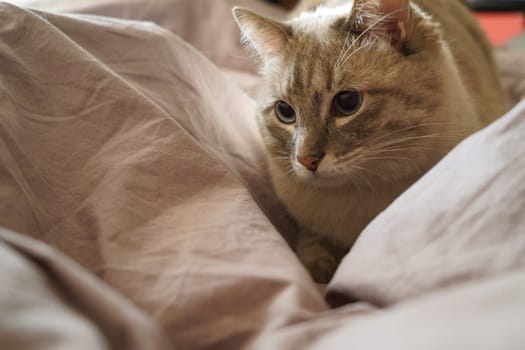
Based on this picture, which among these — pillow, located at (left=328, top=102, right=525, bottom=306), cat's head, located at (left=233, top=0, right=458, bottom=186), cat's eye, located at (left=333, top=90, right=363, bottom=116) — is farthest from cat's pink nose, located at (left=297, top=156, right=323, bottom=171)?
pillow, located at (left=328, top=102, right=525, bottom=306)

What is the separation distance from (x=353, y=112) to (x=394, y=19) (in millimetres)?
235

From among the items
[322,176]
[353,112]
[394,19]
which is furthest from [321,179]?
[394,19]

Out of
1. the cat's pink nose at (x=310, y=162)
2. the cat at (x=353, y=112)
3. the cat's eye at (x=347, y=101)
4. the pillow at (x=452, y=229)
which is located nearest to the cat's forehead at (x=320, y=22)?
the cat at (x=353, y=112)

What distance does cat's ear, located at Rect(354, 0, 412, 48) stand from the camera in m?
1.07

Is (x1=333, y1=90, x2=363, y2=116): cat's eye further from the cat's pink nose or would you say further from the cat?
the cat's pink nose

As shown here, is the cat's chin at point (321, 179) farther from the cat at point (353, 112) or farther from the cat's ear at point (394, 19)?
the cat's ear at point (394, 19)

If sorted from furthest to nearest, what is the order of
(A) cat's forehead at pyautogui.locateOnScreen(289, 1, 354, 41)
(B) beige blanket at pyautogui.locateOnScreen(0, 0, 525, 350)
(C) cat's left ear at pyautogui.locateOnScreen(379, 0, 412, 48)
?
(A) cat's forehead at pyautogui.locateOnScreen(289, 1, 354, 41), (C) cat's left ear at pyautogui.locateOnScreen(379, 0, 412, 48), (B) beige blanket at pyautogui.locateOnScreen(0, 0, 525, 350)

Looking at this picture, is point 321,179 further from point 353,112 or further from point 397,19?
point 397,19

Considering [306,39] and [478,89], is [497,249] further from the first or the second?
[478,89]

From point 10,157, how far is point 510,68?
2.00 meters

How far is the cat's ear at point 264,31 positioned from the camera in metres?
1.24

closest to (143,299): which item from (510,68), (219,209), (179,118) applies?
(219,209)

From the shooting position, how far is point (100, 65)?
1.03m

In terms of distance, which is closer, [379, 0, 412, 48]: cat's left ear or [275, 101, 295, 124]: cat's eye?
[379, 0, 412, 48]: cat's left ear
